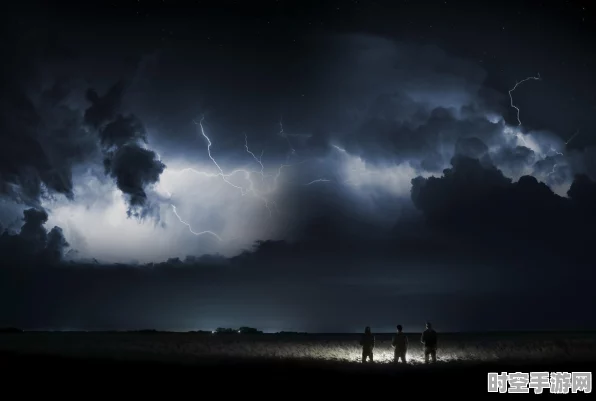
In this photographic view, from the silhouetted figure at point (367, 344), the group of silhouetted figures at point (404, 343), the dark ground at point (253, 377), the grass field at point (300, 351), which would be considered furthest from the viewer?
the grass field at point (300, 351)

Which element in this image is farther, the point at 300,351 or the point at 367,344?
the point at 300,351

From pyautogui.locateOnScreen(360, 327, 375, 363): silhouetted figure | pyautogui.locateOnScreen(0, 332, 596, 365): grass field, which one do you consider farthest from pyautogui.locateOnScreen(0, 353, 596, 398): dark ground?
pyautogui.locateOnScreen(0, 332, 596, 365): grass field

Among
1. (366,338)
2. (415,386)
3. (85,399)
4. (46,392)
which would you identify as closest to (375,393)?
(415,386)

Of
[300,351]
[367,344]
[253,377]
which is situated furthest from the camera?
[300,351]

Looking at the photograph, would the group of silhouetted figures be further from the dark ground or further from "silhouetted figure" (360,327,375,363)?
the dark ground

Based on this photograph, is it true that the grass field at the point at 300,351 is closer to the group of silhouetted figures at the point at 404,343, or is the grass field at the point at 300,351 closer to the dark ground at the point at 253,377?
the group of silhouetted figures at the point at 404,343

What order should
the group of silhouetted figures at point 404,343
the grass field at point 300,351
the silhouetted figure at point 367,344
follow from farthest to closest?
the grass field at point 300,351 < the silhouetted figure at point 367,344 < the group of silhouetted figures at point 404,343

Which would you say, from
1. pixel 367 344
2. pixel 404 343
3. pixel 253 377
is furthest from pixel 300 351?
pixel 253 377

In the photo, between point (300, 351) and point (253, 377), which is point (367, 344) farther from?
point (300, 351)

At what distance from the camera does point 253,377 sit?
18.9 meters

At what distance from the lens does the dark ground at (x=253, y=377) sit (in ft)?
51.5

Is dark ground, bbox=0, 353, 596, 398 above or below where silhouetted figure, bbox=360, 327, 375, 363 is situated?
below

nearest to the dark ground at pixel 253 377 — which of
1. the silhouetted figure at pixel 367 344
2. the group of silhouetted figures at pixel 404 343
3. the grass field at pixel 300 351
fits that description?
the group of silhouetted figures at pixel 404 343

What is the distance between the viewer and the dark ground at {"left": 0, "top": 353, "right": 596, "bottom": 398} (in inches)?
618
